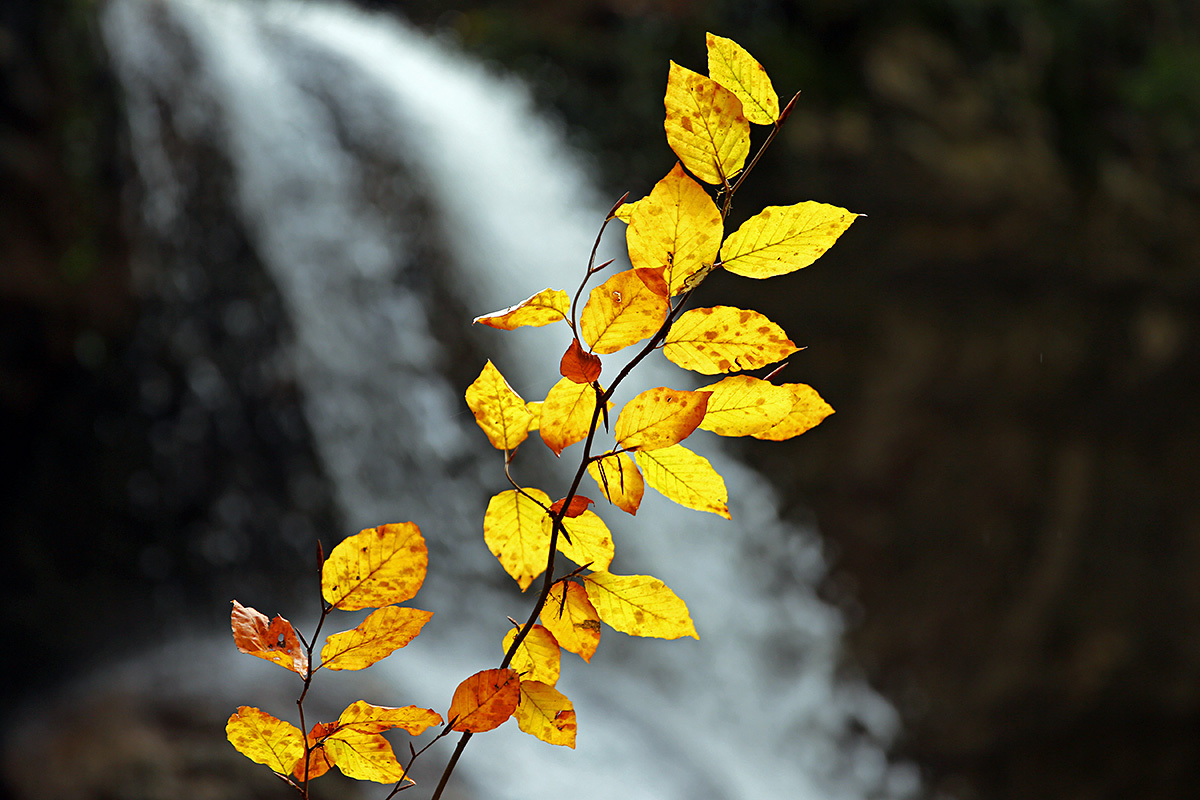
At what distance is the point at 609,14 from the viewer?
2305 mm

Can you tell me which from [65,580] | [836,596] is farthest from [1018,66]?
[65,580]

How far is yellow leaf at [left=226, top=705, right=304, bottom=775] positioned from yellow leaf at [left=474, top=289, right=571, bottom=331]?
14 centimetres

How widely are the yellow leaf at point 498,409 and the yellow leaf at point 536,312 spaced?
3 centimetres

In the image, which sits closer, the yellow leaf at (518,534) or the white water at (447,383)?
the yellow leaf at (518,534)

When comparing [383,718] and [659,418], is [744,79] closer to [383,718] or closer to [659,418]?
[659,418]

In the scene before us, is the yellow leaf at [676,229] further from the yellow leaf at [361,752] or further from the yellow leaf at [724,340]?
the yellow leaf at [361,752]

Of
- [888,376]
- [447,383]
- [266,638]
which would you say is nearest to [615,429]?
[266,638]

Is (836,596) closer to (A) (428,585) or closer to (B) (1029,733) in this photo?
(B) (1029,733)

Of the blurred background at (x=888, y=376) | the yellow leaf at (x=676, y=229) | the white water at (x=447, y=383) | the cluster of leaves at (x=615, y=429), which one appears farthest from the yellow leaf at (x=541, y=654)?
the blurred background at (x=888, y=376)

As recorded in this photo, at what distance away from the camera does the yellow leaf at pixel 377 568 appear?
0.24m

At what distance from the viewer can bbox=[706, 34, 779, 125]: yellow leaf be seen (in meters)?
0.22

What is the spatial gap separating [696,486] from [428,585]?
5.98 ft

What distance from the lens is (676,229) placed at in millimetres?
219

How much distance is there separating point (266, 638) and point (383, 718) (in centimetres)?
4
